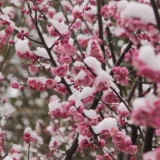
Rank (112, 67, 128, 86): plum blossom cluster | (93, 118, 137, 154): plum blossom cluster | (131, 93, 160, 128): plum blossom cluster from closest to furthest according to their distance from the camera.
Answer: (131, 93, 160, 128): plum blossom cluster < (112, 67, 128, 86): plum blossom cluster < (93, 118, 137, 154): plum blossom cluster

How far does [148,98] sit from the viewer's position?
0.93 m

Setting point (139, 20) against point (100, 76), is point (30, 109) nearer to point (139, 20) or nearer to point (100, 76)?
point (100, 76)

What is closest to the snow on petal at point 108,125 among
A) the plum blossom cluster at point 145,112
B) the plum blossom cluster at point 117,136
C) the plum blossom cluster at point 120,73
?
the plum blossom cluster at point 117,136

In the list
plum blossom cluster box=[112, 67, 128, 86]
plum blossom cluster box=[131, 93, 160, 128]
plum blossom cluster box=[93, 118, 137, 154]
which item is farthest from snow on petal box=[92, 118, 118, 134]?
plum blossom cluster box=[131, 93, 160, 128]

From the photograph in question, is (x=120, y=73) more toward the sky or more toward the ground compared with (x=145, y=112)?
more toward the sky

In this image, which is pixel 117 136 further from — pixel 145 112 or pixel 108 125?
pixel 145 112

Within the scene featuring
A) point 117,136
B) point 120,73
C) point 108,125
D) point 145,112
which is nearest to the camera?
point 145,112

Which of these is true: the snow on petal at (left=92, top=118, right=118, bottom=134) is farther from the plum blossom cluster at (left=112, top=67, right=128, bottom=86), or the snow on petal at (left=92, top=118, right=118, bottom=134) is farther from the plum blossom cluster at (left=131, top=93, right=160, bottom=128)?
the plum blossom cluster at (left=131, top=93, right=160, bottom=128)

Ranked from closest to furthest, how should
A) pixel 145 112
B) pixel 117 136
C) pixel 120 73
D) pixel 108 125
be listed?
pixel 145 112
pixel 120 73
pixel 117 136
pixel 108 125

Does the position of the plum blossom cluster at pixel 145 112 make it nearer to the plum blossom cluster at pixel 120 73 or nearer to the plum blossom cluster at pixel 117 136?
the plum blossom cluster at pixel 120 73

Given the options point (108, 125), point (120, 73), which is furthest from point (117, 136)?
point (120, 73)

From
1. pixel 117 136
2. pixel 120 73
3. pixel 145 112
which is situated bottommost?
pixel 117 136

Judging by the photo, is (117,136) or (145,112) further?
(117,136)

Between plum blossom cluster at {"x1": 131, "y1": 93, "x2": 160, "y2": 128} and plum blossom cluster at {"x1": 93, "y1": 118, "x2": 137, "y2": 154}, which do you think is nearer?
plum blossom cluster at {"x1": 131, "y1": 93, "x2": 160, "y2": 128}
